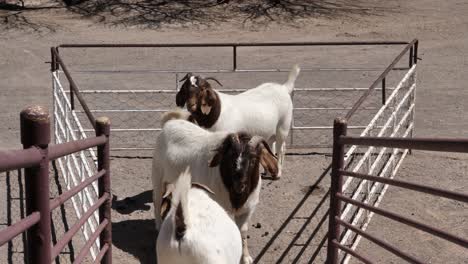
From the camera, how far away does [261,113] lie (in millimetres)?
8695

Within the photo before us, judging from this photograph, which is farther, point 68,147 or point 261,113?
point 261,113

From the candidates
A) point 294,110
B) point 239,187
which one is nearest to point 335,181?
point 239,187

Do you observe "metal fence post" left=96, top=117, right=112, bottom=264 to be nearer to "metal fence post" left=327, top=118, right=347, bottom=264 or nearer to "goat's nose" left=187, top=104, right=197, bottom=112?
"metal fence post" left=327, top=118, right=347, bottom=264

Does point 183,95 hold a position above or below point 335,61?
above

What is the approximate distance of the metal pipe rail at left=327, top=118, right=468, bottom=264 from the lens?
306cm

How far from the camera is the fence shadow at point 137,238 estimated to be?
6930 mm

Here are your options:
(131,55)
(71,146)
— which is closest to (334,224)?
(71,146)

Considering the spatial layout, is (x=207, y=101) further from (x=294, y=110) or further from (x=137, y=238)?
(x=294, y=110)

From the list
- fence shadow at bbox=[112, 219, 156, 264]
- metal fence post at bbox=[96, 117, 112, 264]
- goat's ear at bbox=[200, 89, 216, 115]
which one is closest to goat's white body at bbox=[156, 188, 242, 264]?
metal fence post at bbox=[96, 117, 112, 264]

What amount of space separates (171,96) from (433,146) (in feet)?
34.8

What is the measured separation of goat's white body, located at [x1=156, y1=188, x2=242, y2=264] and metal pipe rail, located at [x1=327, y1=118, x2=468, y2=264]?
0.87 metres

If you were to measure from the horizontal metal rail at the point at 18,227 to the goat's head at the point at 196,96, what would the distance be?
559 cm

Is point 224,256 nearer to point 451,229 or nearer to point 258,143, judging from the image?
point 258,143

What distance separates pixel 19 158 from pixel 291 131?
343 inches
